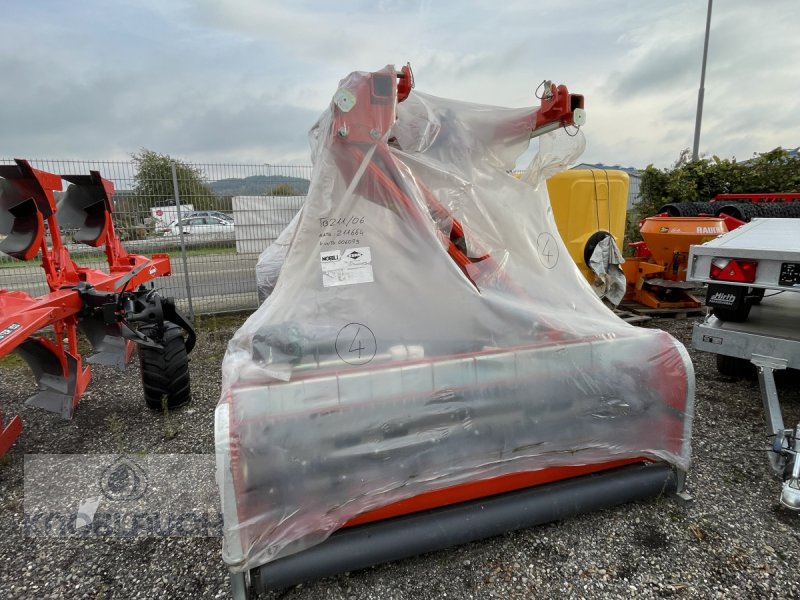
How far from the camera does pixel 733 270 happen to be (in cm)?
319

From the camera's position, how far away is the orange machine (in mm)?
5520

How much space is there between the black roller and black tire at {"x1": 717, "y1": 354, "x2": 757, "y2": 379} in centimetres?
215

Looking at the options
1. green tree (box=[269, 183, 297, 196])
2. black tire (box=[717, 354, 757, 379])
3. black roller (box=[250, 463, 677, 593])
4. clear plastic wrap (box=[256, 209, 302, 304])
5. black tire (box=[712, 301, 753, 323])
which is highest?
green tree (box=[269, 183, 297, 196])

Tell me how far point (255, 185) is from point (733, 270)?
5445 mm

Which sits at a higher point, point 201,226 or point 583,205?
point 583,205

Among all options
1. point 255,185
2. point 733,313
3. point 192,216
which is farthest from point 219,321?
point 733,313

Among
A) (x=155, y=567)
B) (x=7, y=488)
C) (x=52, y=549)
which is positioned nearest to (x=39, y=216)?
(x=7, y=488)

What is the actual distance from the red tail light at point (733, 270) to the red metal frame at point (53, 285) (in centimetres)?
424

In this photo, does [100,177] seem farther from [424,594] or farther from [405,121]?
[424,594]

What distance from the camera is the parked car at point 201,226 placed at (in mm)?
6059

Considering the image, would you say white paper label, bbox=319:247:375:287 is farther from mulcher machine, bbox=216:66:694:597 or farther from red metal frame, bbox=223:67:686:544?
red metal frame, bbox=223:67:686:544

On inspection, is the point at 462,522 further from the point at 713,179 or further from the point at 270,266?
the point at 713,179

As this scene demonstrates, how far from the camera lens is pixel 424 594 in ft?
6.39

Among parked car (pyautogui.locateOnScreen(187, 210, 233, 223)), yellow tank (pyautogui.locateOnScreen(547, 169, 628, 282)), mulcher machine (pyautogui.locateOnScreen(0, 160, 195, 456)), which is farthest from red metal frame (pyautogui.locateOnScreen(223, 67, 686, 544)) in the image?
parked car (pyautogui.locateOnScreen(187, 210, 233, 223))
